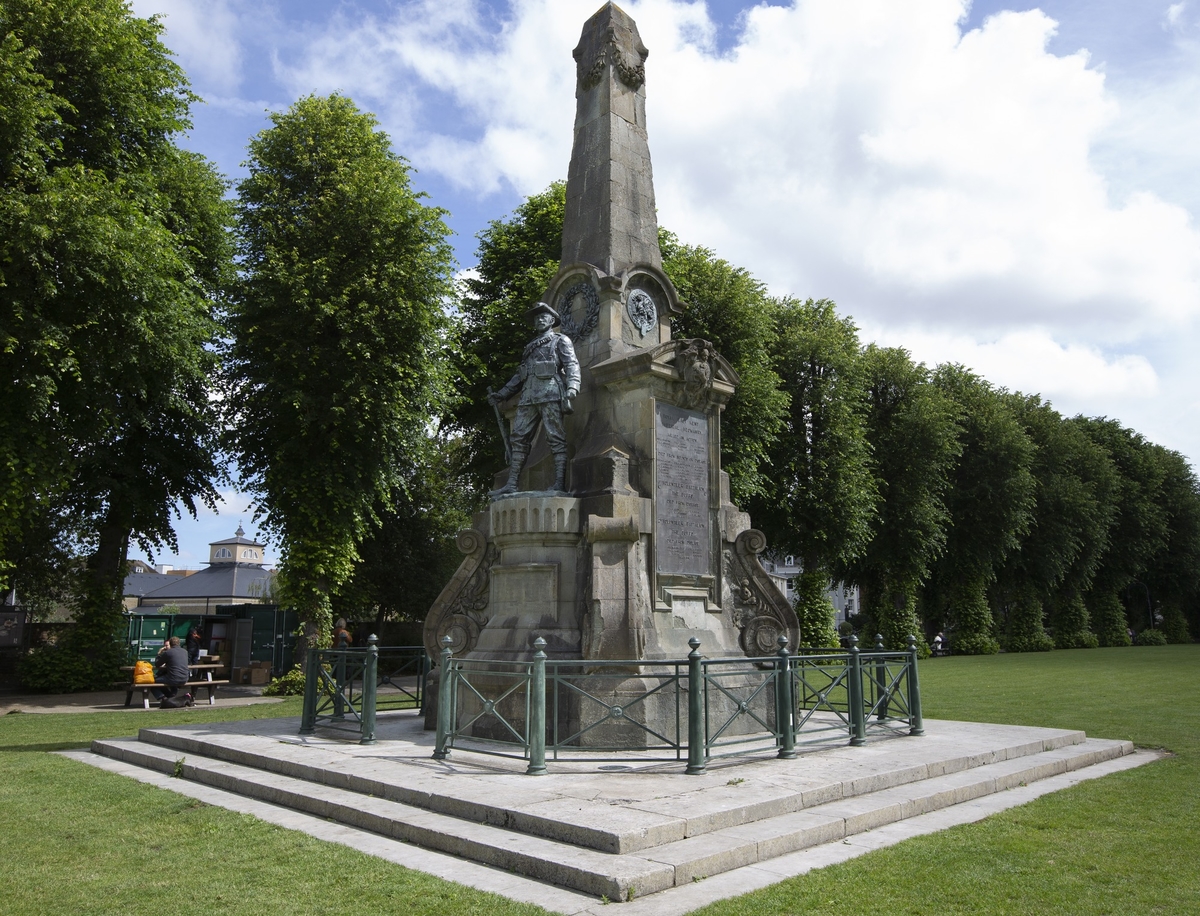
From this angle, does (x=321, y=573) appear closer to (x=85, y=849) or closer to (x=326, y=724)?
(x=326, y=724)

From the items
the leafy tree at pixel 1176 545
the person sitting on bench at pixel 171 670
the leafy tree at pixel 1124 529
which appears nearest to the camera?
the person sitting on bench at pixel 171 670

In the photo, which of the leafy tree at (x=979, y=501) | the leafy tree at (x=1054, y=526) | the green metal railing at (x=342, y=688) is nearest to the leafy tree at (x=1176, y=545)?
the leafy tree at (x=1054, y=526)

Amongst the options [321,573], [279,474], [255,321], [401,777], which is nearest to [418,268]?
[255,321]

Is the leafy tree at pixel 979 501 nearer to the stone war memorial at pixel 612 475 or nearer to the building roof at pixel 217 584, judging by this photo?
the stone war memorial at pixel 612 475

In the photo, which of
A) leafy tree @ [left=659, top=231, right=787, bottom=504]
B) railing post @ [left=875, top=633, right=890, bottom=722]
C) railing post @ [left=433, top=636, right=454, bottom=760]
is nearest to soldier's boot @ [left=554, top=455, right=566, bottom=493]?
railing post @ [left=433, top=636, right=454, bottom=760]

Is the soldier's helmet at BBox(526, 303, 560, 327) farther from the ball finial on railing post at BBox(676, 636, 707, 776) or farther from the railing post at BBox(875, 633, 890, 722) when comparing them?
the railing post at BBox(875, 633, 890, 722)

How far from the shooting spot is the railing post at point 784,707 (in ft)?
28.5

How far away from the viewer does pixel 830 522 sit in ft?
91.1

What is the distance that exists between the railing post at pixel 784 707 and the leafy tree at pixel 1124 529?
4520 cm

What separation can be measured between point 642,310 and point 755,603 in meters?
4.03

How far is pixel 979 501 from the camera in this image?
37094 mm

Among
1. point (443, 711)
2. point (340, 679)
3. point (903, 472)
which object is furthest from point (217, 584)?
point (443, 711)

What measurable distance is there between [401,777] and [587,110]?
9.09 metres

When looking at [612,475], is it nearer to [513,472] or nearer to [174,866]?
[513,472]
